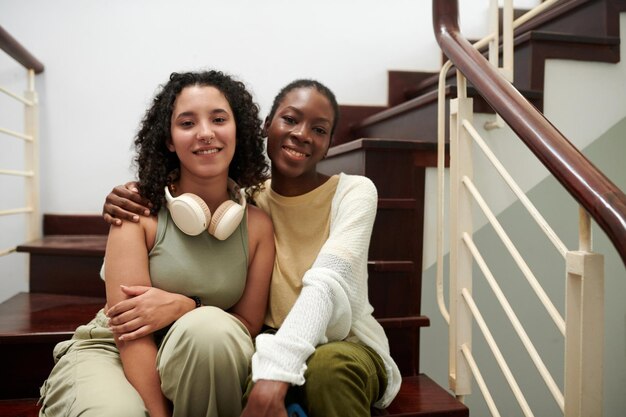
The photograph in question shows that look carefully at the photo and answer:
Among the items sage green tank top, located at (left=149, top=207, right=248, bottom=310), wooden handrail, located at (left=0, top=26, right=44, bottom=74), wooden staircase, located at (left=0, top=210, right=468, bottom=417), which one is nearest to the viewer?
sage green tank top, located at (left=149, top=207, right=248, bottom=310)

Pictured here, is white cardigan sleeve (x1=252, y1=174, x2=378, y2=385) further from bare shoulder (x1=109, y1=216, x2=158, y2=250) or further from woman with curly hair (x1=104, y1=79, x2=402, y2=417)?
bare shoulder (x1=109, y1=216, x2=158, y2=250)

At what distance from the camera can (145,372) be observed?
0.96 m

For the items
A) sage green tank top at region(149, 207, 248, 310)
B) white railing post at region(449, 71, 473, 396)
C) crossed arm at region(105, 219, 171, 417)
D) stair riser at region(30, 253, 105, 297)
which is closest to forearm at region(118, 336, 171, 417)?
crossed arm at region(105, 219, 171, 417)

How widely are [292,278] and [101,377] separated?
42 centimetres

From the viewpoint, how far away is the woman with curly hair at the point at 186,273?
90cm

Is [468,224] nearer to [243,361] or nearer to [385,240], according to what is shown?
[385,240]

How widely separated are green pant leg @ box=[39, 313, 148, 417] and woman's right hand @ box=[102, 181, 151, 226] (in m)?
0.25

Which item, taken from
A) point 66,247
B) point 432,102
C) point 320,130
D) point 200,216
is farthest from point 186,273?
point 432,102

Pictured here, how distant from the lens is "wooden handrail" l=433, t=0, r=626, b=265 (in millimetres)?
730

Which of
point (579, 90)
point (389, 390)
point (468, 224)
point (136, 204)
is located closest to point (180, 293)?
point (136, 204)

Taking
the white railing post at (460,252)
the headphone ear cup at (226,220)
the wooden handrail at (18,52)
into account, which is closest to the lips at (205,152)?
the headphone ear cup at (226,220)

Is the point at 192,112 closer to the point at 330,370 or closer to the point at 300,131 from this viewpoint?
the point at 300,131

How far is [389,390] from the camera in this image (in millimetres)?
1123

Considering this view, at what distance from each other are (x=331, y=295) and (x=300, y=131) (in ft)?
1.30
